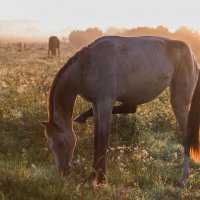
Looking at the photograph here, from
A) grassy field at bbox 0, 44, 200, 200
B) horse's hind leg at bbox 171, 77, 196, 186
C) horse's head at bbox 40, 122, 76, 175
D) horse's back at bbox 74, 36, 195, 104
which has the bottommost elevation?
grassy field at bbox 0, 44, 200, 200

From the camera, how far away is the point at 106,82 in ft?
21.4

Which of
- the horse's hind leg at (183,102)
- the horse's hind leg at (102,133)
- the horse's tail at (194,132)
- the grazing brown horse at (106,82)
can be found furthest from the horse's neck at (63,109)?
the horse's tail at (194,132)

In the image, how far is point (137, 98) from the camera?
716 cm

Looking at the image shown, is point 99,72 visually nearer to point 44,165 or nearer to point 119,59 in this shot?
point 119,59

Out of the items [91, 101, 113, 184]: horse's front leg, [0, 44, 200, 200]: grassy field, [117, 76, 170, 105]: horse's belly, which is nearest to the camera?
[0, 44, 200, 200]: grassy field

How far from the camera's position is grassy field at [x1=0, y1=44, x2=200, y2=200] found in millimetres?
5441

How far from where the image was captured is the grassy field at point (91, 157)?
17.9ft

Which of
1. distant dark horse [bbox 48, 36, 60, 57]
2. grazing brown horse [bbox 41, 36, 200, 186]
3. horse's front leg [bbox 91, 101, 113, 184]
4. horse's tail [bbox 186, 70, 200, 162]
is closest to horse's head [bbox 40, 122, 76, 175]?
grazing brown horse [bbox 41, 36, 200, 186]

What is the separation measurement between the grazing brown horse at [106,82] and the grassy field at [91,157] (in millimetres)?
477

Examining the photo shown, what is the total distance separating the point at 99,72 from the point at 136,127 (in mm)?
3238

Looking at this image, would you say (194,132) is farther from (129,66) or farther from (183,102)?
(129,66)

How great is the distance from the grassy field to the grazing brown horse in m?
0.48

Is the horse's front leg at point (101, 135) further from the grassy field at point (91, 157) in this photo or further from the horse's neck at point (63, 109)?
the horse's neck at point (63, 109)

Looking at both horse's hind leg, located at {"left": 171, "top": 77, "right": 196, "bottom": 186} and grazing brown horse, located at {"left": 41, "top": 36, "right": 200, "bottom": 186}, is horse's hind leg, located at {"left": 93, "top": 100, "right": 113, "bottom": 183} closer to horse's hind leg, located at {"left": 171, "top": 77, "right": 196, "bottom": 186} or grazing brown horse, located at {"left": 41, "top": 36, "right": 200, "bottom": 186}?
grazing brown horse, located at {"left": 41, "top": 36, "right": 200, "bottom": 186}
